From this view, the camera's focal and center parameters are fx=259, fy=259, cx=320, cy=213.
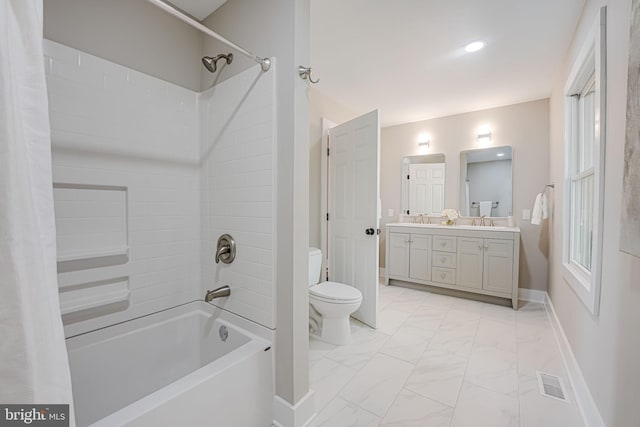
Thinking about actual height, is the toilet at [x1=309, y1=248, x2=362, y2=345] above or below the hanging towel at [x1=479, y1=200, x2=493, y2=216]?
below

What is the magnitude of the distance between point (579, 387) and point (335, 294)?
1.55 meters

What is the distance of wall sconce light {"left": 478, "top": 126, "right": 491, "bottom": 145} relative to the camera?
339 centimetres

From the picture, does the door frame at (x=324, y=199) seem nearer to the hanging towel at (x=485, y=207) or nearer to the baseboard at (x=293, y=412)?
the baseboard at (x=293, y=412)

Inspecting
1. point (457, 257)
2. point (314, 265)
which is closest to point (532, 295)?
point (457, 257)

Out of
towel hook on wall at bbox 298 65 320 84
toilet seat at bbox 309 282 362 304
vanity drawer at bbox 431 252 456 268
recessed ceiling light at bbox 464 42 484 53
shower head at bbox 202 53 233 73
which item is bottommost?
toilet seat at bbox 309 282 362 304

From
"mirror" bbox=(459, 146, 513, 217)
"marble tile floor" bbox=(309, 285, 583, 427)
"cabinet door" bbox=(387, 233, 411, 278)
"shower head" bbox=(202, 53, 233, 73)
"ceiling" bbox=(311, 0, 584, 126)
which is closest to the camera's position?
"marble tile floor" bbox=(309, 285, 583, 427)

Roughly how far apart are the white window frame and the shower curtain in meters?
2.12

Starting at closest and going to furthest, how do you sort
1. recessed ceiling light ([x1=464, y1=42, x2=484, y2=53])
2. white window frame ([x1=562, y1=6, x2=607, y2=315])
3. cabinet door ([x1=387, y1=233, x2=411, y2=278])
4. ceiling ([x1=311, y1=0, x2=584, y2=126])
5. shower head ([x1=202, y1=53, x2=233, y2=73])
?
white window frame ([x1=562, y1=6, x2=607, y2=315]) < shower head ([x1=202, y1=53, x2=233, y2=73]) < ceiling ([x1=311, y1=0, x2=584, y2=126]) < recessed ceiling light ([x1=464, y1=42, x2=484, y2=53]) < cabinet door ([x1=387, y1=233, x2=411, y2=278])

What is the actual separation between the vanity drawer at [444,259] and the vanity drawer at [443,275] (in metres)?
0.05

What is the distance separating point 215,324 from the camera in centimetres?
164

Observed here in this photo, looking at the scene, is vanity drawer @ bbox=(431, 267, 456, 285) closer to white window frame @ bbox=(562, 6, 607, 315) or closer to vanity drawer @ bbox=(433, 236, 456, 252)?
vanity drawer @ bbox=(433, 236, 456, 252)

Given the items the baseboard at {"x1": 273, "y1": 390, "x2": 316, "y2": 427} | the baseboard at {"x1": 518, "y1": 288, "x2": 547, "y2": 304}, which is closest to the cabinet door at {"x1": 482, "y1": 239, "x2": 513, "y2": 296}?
the baseboard at {"x1": 518, "y1": 288, "x2": 547, "y2": 304}

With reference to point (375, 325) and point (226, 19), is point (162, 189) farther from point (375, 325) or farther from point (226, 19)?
point (375, 325)

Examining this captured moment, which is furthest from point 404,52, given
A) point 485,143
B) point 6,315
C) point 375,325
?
point 6,315
